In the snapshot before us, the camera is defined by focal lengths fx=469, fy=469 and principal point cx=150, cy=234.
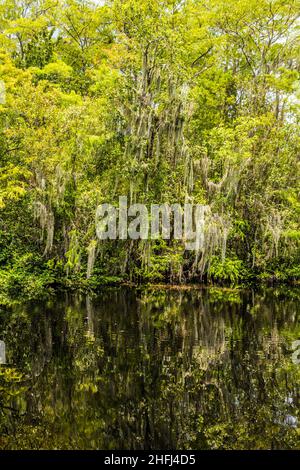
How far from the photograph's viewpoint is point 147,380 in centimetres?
696

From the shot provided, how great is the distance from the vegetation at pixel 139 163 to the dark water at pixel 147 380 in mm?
→ 4729

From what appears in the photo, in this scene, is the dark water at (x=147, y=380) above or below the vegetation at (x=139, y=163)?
below

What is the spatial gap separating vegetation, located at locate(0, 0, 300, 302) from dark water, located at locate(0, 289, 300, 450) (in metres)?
4.73

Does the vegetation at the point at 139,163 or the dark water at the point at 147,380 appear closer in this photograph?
the dark water at the point at 147,380

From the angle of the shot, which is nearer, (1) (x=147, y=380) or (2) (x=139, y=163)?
(1) (x=147, y=380)

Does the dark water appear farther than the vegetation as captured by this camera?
No

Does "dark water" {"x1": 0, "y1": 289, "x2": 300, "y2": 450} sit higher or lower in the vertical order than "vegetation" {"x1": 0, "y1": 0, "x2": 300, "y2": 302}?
lower

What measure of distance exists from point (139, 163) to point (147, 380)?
34.8 feet

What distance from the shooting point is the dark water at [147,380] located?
531 centimetres

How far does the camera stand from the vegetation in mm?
15914

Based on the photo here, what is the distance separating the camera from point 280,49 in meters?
22.2

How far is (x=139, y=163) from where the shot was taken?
16469 mm

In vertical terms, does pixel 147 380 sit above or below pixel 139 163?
below

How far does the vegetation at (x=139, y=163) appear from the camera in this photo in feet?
52.2
